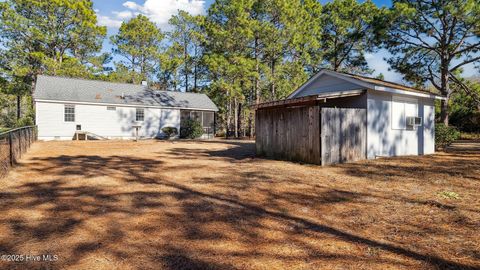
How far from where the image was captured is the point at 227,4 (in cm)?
2727

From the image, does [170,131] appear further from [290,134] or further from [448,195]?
[448,195]

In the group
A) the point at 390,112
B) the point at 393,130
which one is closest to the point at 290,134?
the point at 390,112

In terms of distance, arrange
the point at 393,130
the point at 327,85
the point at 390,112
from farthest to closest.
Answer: the point at 327,85
the point at 393,130
the point at 390,112

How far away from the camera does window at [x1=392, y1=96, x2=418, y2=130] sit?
12.2m

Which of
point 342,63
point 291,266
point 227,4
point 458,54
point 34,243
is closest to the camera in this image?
point 291,266

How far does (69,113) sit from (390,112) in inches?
874

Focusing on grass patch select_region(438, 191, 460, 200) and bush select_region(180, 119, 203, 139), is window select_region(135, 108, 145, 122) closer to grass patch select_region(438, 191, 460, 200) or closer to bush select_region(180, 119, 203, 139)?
bush select_region(180, 119, 203, 139)

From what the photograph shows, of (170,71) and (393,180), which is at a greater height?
(170,71)

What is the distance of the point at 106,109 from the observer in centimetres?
2331

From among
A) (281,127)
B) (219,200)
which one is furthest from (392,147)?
(219,200)

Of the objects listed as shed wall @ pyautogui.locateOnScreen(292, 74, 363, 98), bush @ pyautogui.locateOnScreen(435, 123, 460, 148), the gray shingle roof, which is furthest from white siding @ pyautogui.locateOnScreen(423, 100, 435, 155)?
the gray shingle roof

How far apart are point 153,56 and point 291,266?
37.8 m

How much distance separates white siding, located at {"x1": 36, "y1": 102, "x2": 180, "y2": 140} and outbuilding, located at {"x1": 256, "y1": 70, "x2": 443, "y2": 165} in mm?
15935

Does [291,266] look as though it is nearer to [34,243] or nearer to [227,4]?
[34,243]
